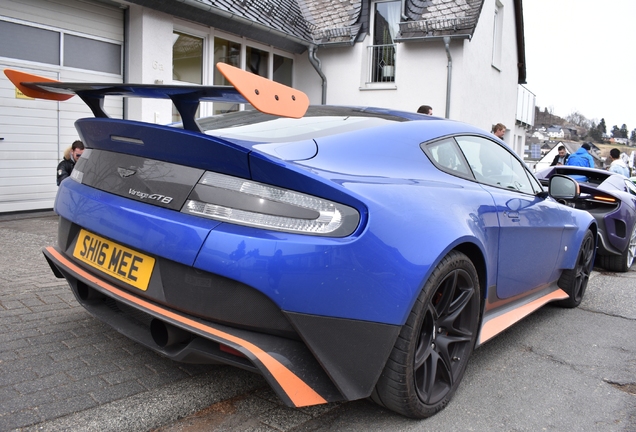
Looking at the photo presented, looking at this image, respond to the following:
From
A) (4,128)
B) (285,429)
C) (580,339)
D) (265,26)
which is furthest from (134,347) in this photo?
(265,26)

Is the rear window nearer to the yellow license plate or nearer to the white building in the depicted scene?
the yellow license plate

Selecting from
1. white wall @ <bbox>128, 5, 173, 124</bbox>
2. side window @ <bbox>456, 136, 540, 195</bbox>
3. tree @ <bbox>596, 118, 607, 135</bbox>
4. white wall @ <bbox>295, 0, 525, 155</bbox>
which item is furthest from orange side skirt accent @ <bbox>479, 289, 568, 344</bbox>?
tree @ <bbox>596, 118, 607, 135</bbox>

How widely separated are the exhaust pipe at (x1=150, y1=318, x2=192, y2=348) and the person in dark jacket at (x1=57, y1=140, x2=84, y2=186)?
522cm

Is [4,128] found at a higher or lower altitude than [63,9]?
lower

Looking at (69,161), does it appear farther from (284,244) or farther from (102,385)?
(284,244)

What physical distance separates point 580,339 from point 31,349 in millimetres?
3362

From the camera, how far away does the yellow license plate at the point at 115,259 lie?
2.20 meters

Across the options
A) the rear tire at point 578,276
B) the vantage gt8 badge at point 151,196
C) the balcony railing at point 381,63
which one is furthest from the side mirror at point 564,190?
the balcony railing at point 381,63

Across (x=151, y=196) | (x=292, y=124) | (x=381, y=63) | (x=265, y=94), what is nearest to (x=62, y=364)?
(x=151, y=196)

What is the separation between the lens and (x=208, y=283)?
2.04 metres

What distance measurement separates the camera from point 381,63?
13.4 m

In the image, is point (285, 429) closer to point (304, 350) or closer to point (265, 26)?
point (304, 350)

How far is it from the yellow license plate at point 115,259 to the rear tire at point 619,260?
19.4 feet

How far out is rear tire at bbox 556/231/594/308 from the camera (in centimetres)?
435
